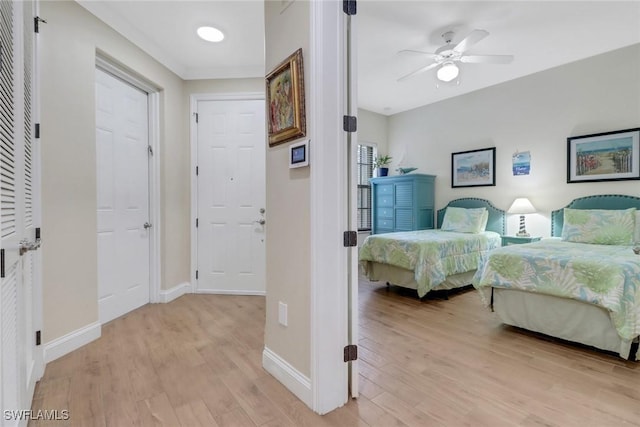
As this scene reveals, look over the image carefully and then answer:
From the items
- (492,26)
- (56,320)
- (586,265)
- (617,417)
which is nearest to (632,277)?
(586,265)

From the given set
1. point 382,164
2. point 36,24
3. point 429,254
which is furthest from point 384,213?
point 36,24

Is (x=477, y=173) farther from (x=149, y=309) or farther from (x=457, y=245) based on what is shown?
(x=149, y=309)

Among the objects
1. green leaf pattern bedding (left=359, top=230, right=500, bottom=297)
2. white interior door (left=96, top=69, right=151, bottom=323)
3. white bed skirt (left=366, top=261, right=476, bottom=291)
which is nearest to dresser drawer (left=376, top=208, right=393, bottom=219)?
green leaf pattern bedding (left=359, top=230, right=500, bottom=297)

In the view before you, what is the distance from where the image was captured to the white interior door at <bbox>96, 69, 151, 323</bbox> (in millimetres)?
2734

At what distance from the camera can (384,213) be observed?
17.8 ft

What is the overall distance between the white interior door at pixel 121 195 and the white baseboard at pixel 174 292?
0.16 m

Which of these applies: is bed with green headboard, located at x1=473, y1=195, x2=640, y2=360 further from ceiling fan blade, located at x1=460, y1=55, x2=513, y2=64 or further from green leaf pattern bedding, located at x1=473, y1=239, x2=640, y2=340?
ceiling fan blade, located at x1=460, y1=55, x2=513, y2=64

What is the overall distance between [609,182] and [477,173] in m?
1.54

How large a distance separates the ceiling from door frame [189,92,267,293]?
0.22 m

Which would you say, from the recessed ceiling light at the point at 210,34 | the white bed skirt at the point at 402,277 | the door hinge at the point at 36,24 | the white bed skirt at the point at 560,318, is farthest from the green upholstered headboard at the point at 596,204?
the door hinge at the point at 36,24

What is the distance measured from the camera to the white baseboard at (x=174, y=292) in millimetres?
3299

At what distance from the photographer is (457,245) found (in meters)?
3.68

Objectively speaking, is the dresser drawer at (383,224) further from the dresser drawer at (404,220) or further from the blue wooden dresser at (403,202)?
the dresser drawer at (404,220)

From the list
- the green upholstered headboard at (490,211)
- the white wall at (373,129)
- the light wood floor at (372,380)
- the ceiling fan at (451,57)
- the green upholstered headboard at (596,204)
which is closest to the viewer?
the light wood floor at (372,380)
